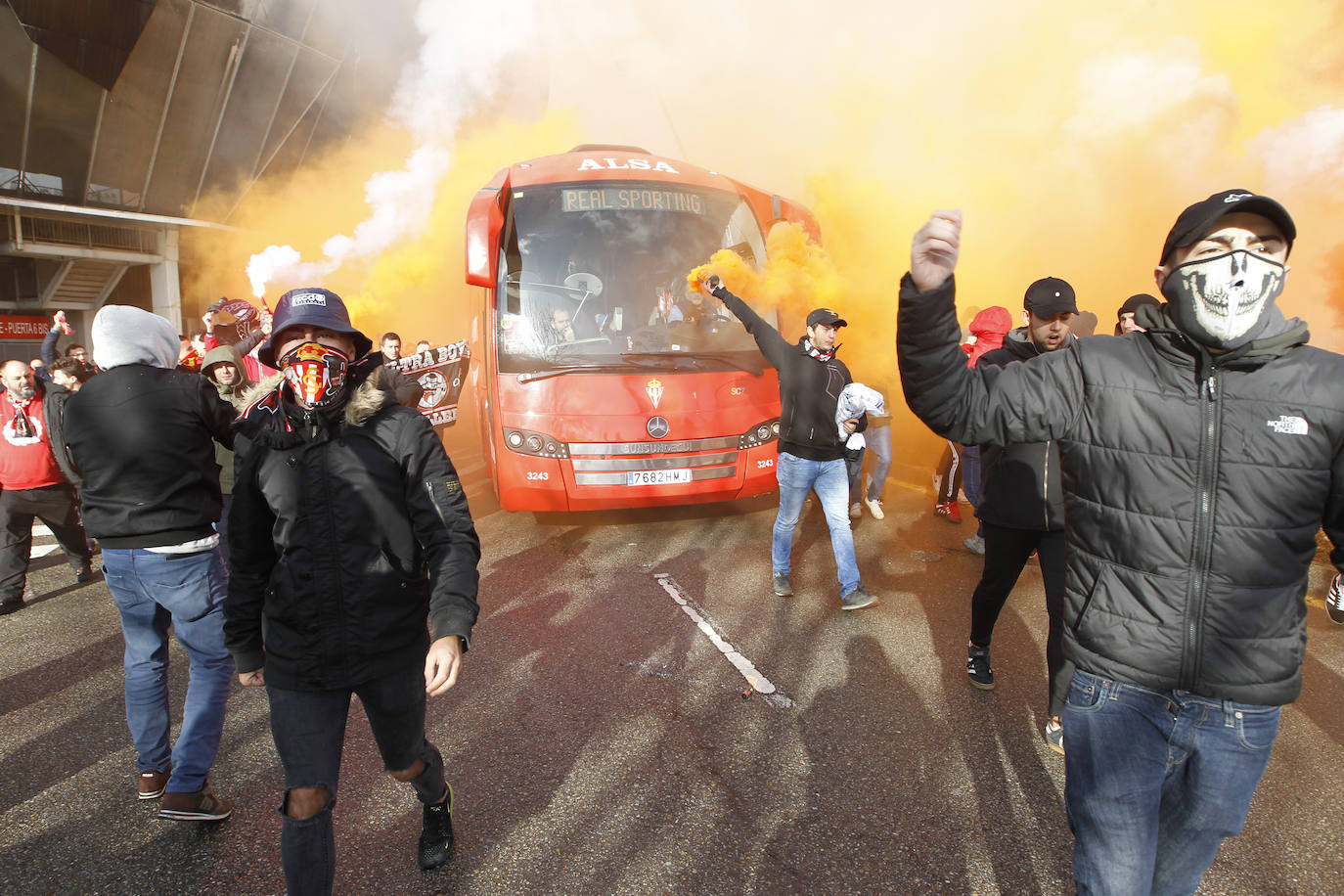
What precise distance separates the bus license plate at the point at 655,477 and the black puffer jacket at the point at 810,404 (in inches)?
51.9

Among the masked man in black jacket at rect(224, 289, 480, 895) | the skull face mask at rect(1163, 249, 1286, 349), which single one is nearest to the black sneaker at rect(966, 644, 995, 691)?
the skull face mask at rect(1163, 249, 1286, 349)

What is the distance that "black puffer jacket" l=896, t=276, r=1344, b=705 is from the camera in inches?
56.7

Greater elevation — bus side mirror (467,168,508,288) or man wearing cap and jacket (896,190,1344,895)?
bus side mirror (467,168,508,288)

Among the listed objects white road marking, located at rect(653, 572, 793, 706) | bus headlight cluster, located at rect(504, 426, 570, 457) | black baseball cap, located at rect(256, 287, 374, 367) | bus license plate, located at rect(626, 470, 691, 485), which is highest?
black baseball cap, located at rect(256, 287, 374, 367)

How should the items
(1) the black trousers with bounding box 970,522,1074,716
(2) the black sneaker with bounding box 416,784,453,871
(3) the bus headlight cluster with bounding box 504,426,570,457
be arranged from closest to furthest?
1. (2) the black sneaker with bounding box 416,784,453,871
2. (1) the black trousers with bounding box 970,522,1074,716
3. (3) the bus headlight cluster with bounding box 504,426,570,457

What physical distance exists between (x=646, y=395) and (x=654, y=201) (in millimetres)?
1976

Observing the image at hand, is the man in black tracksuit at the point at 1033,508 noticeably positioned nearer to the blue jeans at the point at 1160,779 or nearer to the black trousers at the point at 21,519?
the blue jeans at the point at 1160,779

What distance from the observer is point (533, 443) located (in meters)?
5.70

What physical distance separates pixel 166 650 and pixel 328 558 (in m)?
1.35

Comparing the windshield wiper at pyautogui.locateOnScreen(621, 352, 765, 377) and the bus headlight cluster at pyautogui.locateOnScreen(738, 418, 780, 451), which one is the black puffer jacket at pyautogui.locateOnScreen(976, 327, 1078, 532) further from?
the windshield wiper at pyautogui.locateOnScreen(621, 352, 765, 377)

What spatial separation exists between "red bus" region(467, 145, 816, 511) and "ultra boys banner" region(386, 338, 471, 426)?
2.58ft

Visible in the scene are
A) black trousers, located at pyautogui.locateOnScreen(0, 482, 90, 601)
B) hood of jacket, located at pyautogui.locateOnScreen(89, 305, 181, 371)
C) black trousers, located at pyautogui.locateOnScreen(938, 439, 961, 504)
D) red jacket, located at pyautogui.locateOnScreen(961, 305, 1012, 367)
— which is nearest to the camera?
hood of jacket, located at pyautogui.locateOnScreen(89, 305, 181, 371)

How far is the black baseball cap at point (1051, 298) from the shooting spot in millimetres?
3182

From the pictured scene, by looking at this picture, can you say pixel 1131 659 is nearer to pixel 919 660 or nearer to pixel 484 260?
pixel 919 660
